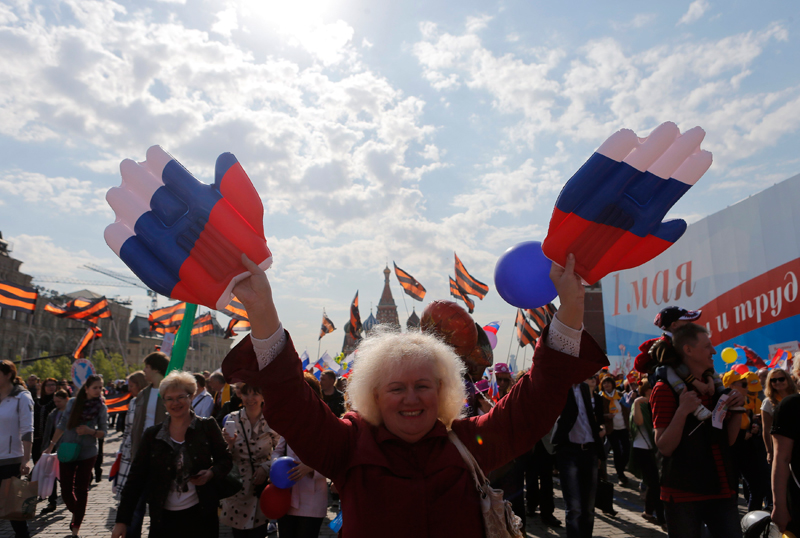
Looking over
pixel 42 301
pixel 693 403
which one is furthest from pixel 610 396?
pixel 42 301

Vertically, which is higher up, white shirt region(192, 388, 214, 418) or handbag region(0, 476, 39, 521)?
white shirt region(192, 388, 214, 418)

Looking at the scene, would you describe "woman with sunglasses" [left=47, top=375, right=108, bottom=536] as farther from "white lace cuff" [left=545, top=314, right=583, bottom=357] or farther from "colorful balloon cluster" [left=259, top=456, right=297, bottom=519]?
"white lace cuff" [left=545, top=314, right=583, bottom=357]

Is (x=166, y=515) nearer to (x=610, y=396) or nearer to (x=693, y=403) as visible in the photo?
(x=693, y=403)

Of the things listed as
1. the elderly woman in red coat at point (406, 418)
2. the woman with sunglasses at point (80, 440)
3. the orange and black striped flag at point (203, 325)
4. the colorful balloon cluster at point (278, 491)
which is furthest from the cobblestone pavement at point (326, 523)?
the orange and black striped flag at point (203, 325)

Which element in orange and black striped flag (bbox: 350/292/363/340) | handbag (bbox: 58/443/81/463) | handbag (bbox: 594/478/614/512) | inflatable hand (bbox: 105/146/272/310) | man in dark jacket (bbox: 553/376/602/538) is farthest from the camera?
orange and black striped flag (bbox: 350/292/363/340)

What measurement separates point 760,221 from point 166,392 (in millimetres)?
14667

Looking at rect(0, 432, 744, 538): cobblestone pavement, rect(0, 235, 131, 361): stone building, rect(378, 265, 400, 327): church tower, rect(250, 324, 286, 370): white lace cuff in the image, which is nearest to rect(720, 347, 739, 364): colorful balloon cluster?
rect(0, 432, 744, 538): cobblestone pavement

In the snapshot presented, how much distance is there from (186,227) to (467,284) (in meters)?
16.7

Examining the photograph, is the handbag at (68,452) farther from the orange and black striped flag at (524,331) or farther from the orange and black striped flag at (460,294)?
the orange and black striped flag at (460,294)

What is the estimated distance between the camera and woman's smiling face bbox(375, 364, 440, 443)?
2.03 meters

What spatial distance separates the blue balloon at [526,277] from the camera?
2.81 metres

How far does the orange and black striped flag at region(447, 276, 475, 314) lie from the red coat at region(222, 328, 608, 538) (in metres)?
14.7

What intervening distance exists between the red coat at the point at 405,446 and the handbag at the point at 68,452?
19.1 feet

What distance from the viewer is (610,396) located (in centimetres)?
996
